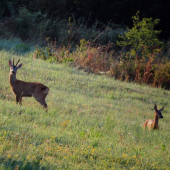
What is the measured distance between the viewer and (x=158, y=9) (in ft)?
108

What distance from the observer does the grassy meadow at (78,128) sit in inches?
218

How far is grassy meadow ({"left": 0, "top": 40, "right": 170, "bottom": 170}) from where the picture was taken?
5.53 metres

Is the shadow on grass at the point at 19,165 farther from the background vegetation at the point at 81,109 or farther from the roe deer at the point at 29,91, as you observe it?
the roe deer at the point at 29,91

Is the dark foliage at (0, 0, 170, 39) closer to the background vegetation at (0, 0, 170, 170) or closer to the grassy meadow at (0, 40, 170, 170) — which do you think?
the background vegetation at (0, 0, 170, 170)

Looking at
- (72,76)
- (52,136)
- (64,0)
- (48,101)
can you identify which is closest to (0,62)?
(72,76)

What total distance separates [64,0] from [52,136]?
25.0 m

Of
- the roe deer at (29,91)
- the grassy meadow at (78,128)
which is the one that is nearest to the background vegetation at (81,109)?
the grassy meadow at (78,128)

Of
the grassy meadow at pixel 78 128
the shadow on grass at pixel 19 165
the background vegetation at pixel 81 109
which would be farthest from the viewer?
the background vegetation at pixel 81 109

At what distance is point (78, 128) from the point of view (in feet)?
25.3

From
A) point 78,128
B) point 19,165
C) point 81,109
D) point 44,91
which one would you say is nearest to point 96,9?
point 81,109

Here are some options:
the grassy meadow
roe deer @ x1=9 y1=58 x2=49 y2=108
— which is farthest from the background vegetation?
roe deer @ x1=9 y1=58 x2=49 y2=108

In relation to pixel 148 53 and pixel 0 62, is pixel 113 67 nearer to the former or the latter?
pixel 148 53

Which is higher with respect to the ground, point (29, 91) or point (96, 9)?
point (96, 9)

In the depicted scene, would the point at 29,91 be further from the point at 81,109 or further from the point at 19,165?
the point at 19,165
